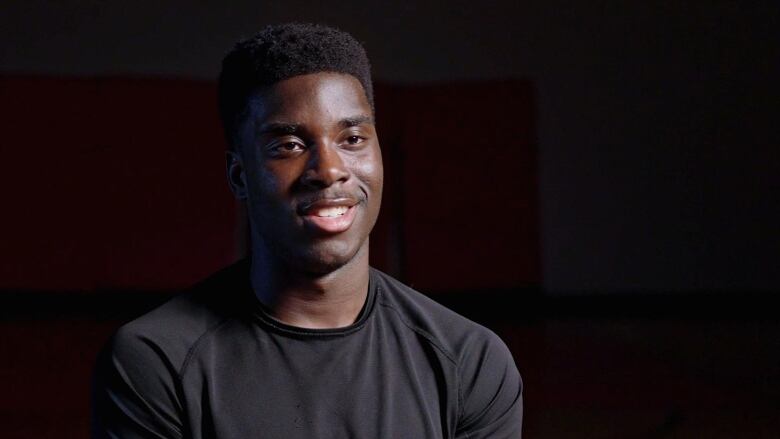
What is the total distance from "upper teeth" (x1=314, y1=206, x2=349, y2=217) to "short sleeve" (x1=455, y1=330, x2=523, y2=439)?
0.27 meters

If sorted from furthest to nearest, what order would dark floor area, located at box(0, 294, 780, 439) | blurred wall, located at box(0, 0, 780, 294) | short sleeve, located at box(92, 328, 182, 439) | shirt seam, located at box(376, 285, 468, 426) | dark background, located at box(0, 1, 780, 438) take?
blurred wall, located at box(0, 0, 780, 294)
dark background, located at box(0, 1, 780, 438)
dark floor area, located at box(0, 294, 780, 439)
shirt seam, located at box(376, 285, 468, 426)
short sleeve, located at box(92, 328, 182, 439)

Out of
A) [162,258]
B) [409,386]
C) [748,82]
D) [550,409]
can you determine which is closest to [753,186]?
[748,82]

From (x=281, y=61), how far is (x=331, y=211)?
214 millimetres

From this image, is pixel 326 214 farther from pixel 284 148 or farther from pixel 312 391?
pixel 312 391

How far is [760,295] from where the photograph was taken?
6434mm

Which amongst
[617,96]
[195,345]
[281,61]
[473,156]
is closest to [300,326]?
[195,345]

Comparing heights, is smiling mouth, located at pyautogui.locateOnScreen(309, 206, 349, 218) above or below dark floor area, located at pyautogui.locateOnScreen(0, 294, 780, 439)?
above

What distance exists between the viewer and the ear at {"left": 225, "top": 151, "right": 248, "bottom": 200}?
4.18 feet

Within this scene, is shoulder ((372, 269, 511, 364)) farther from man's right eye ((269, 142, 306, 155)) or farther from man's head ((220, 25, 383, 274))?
man's right eye ((269, 142, 306, 155))

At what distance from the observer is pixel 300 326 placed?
47.9 inches

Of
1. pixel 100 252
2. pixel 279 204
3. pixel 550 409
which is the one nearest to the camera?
pixel 279 204

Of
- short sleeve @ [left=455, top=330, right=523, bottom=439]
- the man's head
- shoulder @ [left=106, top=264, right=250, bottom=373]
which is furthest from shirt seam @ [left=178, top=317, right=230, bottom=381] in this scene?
short sleeve @ [left=455, top=330, right=523, bottom=439]

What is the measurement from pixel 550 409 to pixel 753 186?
149 inches

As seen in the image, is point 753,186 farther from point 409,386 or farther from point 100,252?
point 409,386
